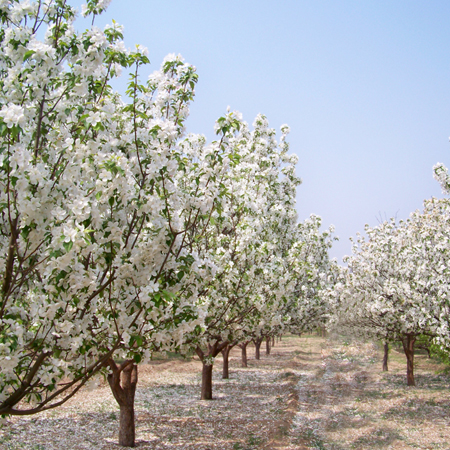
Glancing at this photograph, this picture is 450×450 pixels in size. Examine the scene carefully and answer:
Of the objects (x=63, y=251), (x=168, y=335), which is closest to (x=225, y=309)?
(x=168, y=335)

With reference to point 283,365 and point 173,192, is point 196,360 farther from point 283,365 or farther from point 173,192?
point 173,192

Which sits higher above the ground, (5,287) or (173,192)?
(173,192)

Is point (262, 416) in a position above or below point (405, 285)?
below

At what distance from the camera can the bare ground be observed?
15.0 metres

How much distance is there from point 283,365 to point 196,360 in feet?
26.0

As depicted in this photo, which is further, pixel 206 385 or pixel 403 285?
pixel 206 385

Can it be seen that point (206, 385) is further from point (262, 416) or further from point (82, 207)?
point (82, 207)

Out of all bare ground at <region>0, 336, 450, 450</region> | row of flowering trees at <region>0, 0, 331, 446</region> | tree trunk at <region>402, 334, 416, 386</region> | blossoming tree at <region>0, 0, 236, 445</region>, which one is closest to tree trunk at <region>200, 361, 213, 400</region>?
bare ground at <region>0, 336, 450, 450</region>

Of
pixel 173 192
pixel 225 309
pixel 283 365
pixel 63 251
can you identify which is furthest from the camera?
pixel 283 365

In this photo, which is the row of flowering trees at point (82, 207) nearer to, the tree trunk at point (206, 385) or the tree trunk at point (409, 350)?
the tree trunk at point (206, 385)

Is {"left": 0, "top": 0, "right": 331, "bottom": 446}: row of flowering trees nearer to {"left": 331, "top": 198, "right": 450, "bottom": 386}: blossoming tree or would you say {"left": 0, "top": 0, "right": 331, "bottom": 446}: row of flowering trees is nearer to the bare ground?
the bare ground

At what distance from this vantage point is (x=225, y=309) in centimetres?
1404

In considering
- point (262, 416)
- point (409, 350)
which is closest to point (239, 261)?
point (262, 416)

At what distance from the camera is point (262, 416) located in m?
18.9
